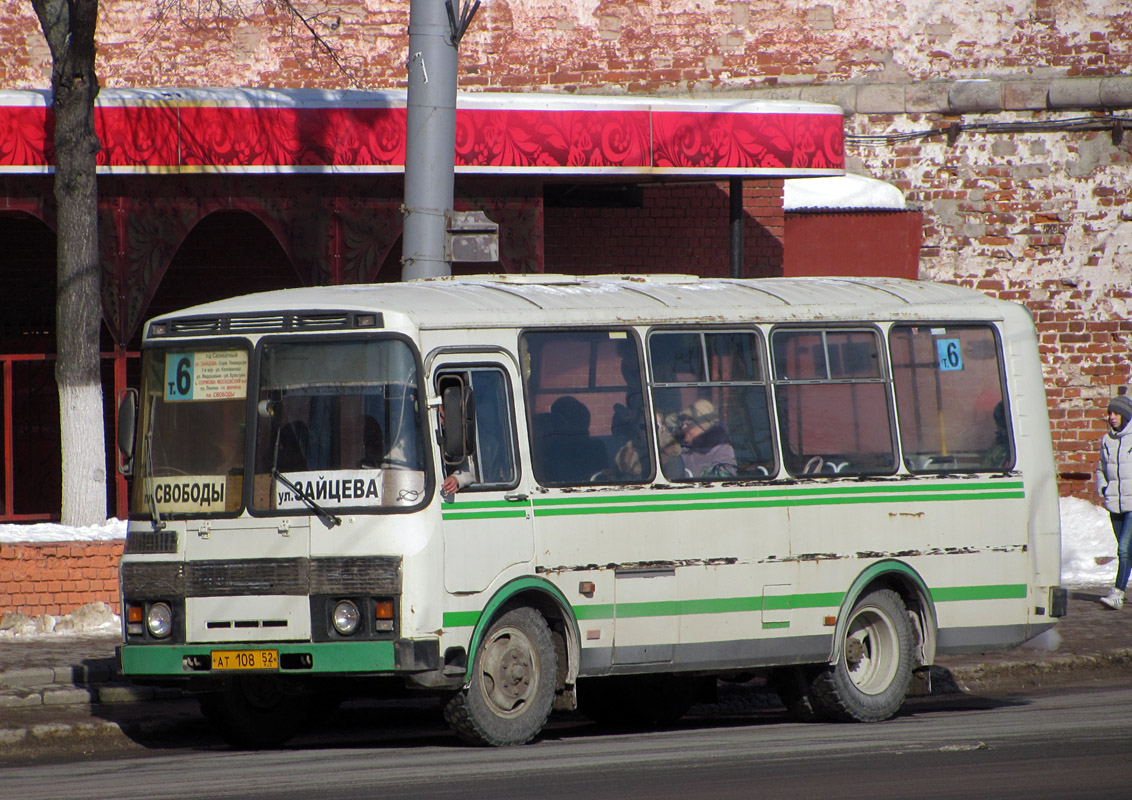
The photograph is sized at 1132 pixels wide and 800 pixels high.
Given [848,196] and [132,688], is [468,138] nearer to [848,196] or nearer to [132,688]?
[848,196]

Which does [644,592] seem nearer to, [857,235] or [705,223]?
[705,223]

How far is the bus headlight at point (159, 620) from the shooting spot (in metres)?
9.25

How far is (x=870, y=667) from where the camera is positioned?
432 inches

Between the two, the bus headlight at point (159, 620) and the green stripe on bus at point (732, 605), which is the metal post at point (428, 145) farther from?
the bus headlight at point (159, 620)

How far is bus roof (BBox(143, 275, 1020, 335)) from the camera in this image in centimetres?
937

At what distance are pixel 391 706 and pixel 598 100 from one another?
308 inches

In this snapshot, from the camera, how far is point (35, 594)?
13734mm

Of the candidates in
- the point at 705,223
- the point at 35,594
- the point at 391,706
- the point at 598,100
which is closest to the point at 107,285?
the point at 35,594

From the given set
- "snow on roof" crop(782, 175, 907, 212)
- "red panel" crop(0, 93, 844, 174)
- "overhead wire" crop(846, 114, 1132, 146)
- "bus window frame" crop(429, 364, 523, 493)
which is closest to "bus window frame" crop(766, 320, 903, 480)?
"bus window frame" crop(429, 364, 523, 493)

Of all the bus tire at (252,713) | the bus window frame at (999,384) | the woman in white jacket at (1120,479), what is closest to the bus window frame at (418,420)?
the bus tire at (252,713)

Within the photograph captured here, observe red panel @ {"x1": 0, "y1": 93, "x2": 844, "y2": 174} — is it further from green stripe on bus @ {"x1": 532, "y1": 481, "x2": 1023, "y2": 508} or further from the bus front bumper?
the bus front bumper

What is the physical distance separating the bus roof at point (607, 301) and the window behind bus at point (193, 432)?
0.21 meters

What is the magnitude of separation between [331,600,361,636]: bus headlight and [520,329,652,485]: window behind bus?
131 centimetres

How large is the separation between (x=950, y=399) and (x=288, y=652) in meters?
4.76
